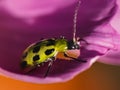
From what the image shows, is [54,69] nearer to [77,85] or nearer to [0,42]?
[0,42]

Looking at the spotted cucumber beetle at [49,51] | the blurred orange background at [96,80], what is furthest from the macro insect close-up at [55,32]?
the blurred orange background at [96,80]

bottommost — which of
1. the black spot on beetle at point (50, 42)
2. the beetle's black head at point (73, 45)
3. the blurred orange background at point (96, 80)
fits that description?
the blurred orange background at point (96, 80)

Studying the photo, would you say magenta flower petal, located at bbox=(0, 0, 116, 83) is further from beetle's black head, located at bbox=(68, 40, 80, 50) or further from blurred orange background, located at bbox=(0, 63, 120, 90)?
blurred orange background, located at bbox=(0, 63, 120, 90)

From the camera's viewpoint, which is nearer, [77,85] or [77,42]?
[77,42]

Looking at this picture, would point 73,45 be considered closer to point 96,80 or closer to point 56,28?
point 56,28

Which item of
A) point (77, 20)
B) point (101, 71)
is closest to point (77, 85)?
point (101, 71)

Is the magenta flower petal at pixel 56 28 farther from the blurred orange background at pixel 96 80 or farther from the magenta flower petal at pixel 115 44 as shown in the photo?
the blurred orange background at pixel 96 80

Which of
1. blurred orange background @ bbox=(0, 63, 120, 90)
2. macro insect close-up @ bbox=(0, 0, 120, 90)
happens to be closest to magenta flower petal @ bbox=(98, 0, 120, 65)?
macro insect close-up @ bbox=(0, 0, 120, 90)

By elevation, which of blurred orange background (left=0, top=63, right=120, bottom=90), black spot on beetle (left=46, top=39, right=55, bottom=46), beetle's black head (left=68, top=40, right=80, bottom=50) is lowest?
blurred orange background (left=0, top=63, right=120, bottom=90)
